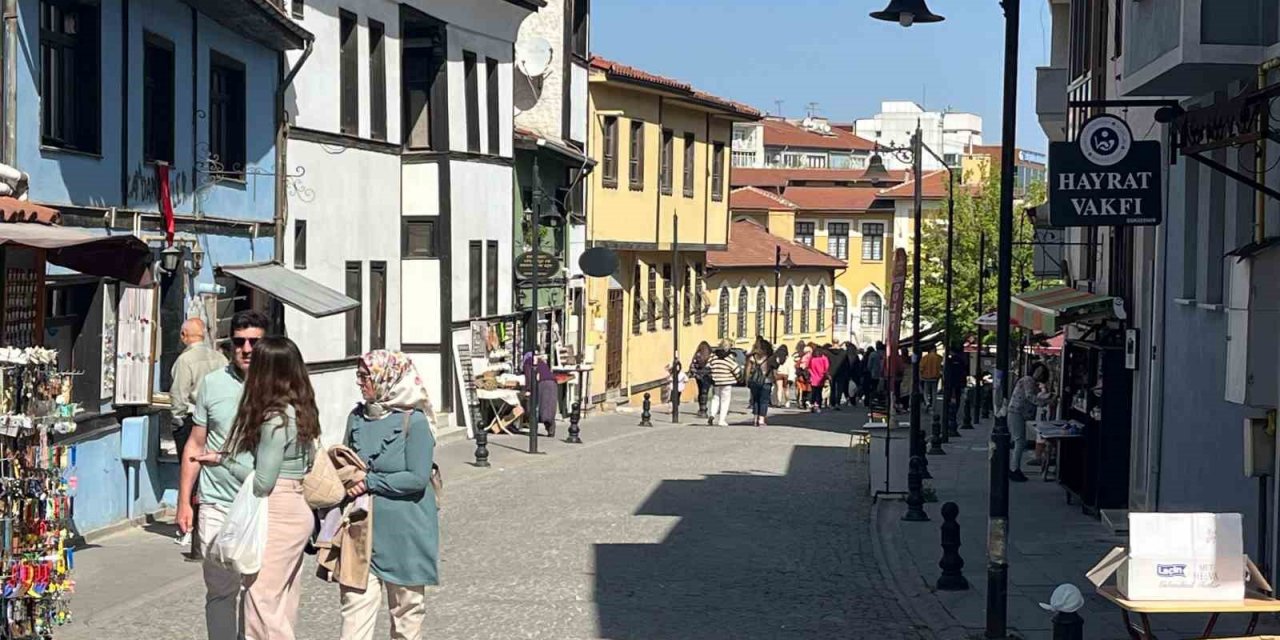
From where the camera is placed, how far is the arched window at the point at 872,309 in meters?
90.5

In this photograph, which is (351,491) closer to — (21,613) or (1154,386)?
(21,613)

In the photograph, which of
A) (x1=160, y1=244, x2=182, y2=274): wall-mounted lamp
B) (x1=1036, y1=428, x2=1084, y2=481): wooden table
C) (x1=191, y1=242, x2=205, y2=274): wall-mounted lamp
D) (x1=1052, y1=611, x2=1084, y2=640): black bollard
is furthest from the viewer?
(x1=1036, y1=428, x2=1084, y2=481): wooden table

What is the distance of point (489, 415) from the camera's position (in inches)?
1260

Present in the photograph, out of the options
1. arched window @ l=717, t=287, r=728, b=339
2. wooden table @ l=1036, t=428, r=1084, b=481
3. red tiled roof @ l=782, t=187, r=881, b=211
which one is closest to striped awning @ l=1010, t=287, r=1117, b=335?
wooden table @ l=1036, t=428, r=1084, b=481

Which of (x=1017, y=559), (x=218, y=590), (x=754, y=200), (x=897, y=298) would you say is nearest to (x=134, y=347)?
(x=218, y=590)

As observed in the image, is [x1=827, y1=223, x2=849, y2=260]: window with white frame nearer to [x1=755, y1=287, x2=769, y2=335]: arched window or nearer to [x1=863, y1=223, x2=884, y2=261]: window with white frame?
[x1=863, y1=223, x2=884, y2=261]: window with white frame

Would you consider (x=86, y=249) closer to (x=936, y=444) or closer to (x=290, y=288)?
(x=290, y=288)

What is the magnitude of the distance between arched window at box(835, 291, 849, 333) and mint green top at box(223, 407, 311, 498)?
270 ft

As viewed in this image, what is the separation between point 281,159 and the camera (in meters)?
22.5

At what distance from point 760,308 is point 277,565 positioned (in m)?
60.9

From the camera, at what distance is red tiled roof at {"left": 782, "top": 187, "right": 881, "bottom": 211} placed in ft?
298

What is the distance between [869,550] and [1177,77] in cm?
572

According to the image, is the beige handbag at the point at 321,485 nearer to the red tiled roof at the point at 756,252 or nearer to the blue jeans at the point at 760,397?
the blue jeans at the point at 760,397

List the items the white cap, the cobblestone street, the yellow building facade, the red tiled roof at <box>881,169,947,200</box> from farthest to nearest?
the red tiled roof at <box>881,169,947,200</box> < the yellow building facade < the cobblestone street < the white cap
